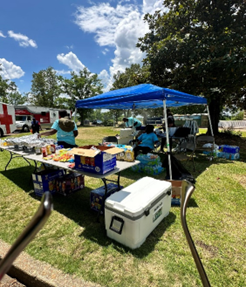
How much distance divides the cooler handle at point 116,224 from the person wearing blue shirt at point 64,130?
8.25 ft

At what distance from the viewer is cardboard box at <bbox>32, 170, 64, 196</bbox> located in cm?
310

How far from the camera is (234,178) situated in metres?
4.18

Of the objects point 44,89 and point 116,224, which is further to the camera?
point 44,89

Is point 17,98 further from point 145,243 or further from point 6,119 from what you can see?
point 145,243

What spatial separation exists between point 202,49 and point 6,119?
13.8 m

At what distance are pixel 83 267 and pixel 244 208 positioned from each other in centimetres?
274

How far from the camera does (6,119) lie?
12.6 meters

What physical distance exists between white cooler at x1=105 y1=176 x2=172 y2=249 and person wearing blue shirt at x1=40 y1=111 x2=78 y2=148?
7.57 ft

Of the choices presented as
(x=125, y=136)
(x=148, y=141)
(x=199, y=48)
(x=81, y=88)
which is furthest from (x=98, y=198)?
(x=81, y=88)

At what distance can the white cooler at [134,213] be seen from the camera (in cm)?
186

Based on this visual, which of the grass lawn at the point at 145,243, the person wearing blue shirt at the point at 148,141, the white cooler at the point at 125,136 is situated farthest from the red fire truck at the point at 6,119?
the person wearing blue shirt at the point at 148,141

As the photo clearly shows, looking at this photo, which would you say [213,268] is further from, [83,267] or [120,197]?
[83,267]

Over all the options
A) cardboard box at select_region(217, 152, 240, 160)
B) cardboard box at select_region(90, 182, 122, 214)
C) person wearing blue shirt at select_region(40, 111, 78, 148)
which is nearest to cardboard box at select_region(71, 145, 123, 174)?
cardboard box at select_region(90, 182, 122, 214)

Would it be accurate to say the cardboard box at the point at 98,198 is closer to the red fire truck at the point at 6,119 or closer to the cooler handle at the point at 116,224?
the cooler handle at the point at 116,224
